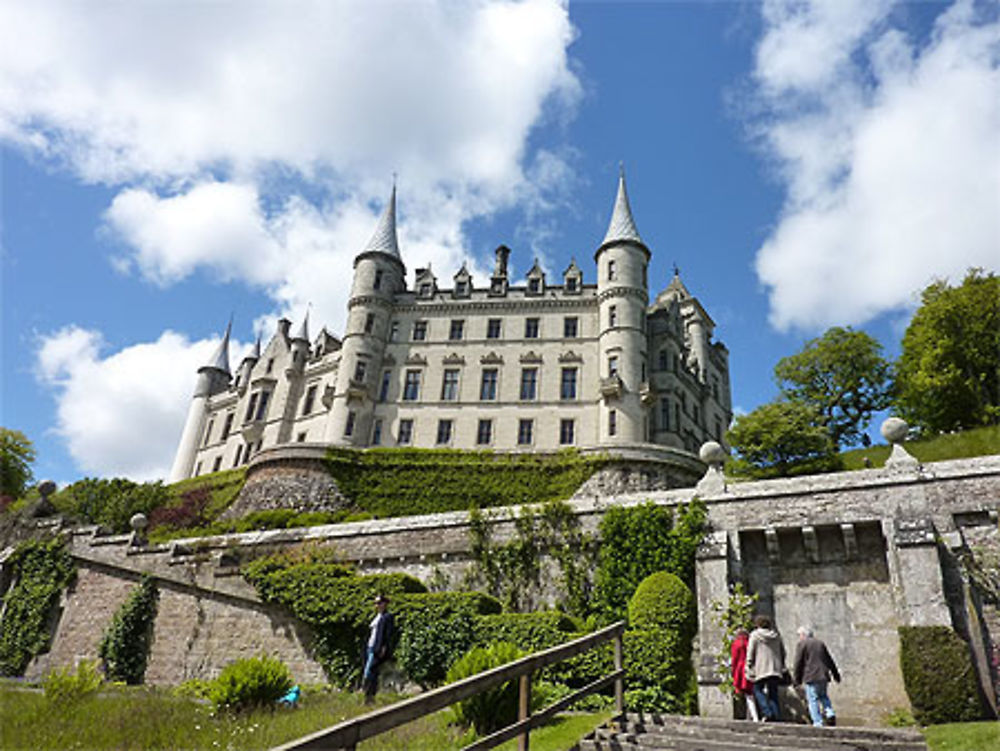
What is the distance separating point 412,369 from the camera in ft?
147

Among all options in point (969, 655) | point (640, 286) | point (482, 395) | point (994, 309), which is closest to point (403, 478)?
point (482, 395)

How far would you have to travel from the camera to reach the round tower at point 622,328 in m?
39.1

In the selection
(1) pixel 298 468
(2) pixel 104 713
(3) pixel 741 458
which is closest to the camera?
(2) pixel 104 713

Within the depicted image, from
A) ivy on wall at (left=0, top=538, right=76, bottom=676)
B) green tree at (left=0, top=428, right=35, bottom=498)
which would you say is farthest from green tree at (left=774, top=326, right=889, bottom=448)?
green tree at (left=0, top=428, right=35, bottom=498)

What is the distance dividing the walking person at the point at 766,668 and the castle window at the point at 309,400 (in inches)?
1679

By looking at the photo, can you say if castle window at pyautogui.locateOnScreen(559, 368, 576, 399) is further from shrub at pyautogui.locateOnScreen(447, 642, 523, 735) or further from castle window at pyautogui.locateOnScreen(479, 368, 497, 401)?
shrub at pyautogui.locateOnScreen(447, 642, 523, 735)

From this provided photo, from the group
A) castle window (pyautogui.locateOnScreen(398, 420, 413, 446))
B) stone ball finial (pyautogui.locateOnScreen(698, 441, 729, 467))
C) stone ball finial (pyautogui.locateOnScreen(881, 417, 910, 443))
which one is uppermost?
castle window (pyautogui.locateOnScreen(398, 420, 413, 446))

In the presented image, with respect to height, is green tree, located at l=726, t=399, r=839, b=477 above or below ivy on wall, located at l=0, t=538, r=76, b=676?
above

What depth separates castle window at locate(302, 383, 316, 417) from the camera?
49.5m

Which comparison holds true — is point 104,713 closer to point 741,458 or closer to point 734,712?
point 734,712

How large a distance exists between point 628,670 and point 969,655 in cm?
623

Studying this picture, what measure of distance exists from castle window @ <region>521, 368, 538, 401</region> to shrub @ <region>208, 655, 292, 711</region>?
31.5 m

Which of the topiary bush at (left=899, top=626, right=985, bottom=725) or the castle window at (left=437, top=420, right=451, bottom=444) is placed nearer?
the topiary bush at (left=899, top=626, right=985, bottom=725)

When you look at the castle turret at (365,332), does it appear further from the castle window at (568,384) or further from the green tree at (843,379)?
the green tree at (843,379)
